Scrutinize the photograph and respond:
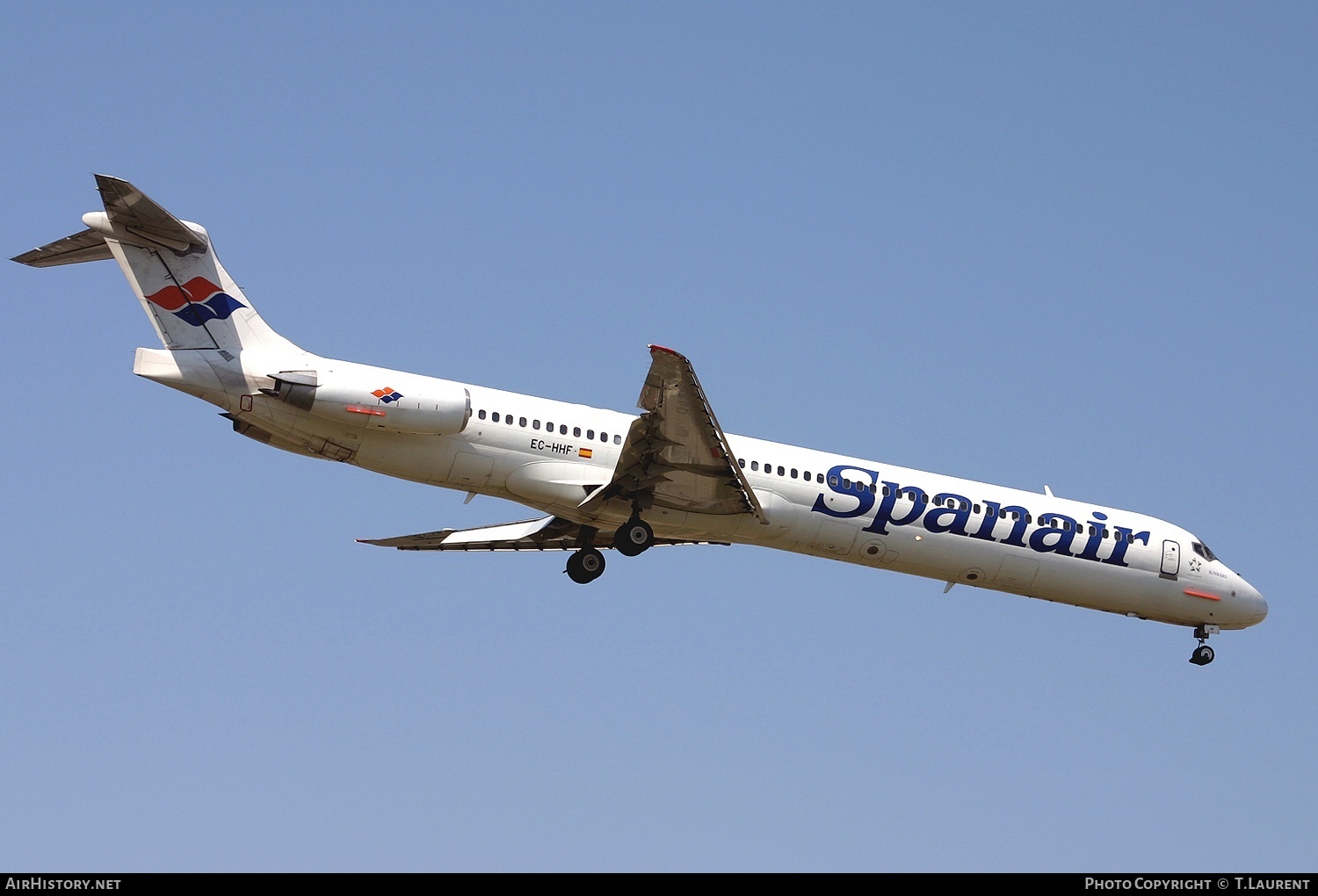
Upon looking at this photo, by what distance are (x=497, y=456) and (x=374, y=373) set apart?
266 centimetres

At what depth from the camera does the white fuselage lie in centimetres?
2439

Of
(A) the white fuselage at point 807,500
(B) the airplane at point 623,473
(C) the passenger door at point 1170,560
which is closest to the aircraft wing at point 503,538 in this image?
(B) the airplane at point 623,473

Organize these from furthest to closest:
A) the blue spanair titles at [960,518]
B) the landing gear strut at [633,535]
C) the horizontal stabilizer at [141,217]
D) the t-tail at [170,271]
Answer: the blue spanair titles at [960,518], the landing gear strut at [633,535], the t-tail at [170,271], the horizontal stabilizer at [141,217]

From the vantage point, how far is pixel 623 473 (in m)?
26.0

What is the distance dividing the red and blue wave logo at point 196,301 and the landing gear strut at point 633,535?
803cm

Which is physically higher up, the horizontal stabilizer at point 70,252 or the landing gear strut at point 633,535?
the horizontal stabilizer at point 70,252

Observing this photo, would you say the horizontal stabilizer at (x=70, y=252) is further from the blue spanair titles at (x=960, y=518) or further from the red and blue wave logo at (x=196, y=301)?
the blue spanair titles at (x=960, y=518)

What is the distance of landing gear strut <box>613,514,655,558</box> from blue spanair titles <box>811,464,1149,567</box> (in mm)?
3287

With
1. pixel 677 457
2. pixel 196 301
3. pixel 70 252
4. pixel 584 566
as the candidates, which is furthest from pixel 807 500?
Answer: pixel 70 252

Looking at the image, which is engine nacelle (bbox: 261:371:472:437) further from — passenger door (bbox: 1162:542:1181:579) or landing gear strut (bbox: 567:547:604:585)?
passenger door (bbox: 1162:542:1181:579)

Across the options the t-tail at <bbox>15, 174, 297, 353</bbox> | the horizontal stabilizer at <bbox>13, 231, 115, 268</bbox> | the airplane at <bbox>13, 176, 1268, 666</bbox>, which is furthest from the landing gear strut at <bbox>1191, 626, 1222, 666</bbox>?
the horizontal stabilizer at <bbox>13, 231, 115, 268</bbox>

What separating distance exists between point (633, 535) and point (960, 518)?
6580mm

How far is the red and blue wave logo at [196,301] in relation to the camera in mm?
24281
